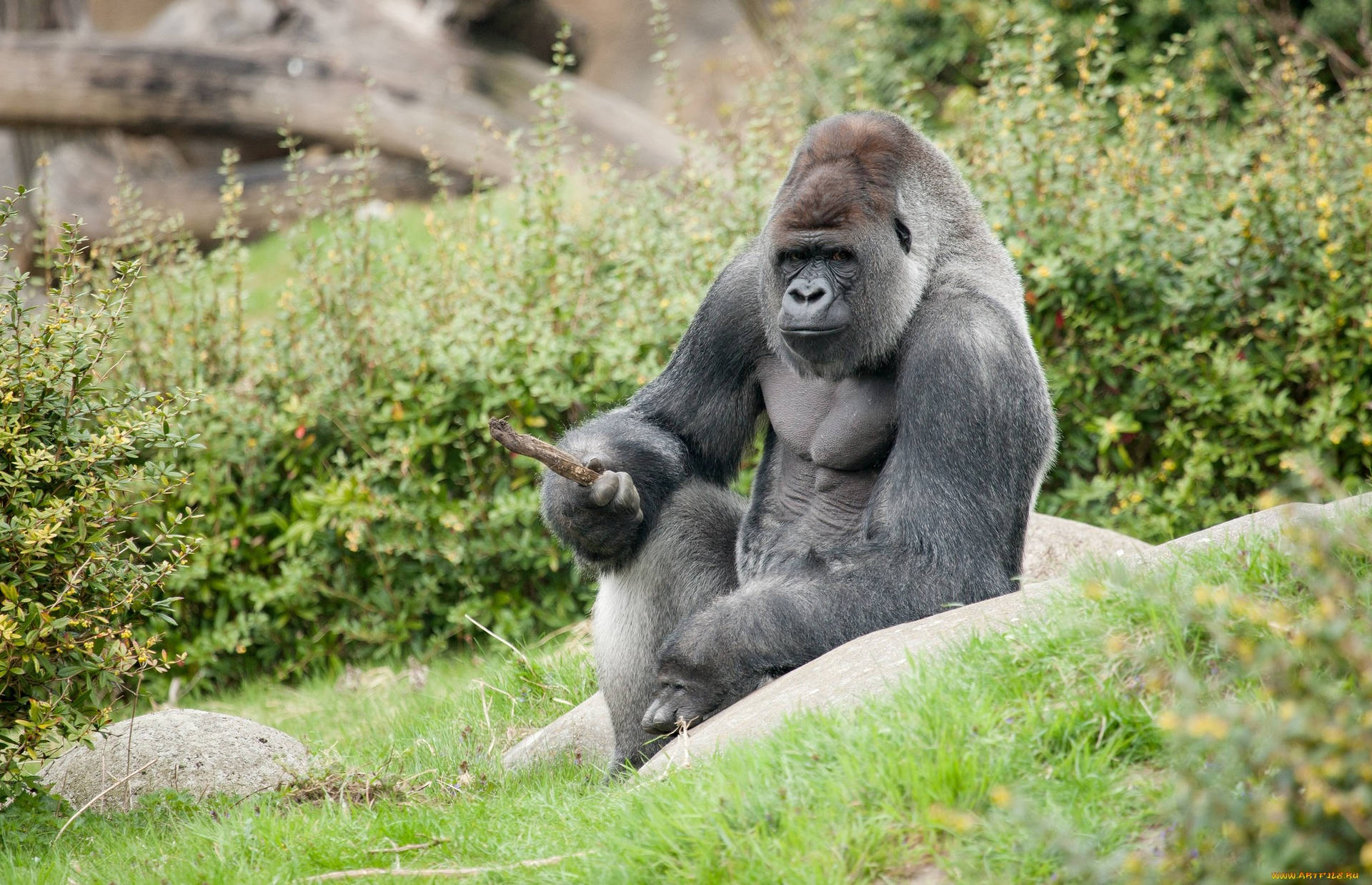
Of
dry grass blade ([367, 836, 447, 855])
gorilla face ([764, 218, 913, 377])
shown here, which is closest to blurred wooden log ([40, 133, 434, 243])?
gorilla face ([764, 218, 913, 377])

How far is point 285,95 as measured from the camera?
1041 centimetres

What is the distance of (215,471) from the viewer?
588cm

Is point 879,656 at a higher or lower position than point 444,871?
higher

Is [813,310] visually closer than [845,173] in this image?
Yes

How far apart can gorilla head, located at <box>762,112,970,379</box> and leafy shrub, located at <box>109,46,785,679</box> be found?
2.15 m

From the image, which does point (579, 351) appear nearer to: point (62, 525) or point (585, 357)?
point (585, 357)

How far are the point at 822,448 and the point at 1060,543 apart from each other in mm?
1618

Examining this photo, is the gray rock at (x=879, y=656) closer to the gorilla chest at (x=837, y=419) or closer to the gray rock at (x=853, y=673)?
the gray rock at (x=853, y=673)

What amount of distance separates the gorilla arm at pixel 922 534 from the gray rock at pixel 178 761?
4.18 ft

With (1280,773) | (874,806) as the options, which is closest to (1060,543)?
(874,806)

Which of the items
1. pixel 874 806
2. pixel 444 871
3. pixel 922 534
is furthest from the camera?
pixel 922 534

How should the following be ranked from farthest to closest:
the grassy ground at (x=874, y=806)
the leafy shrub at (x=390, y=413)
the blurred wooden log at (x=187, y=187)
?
the blurred wooden log at (x=187, y=187)
the leafy shrub at (x=390, y=413)
the grassy ground at (x=874, y=806)

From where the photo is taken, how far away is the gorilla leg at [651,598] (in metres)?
3.75

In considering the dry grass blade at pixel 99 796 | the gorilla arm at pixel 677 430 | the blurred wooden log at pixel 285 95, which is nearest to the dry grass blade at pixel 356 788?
the dry grass blade at pixel 99 796
